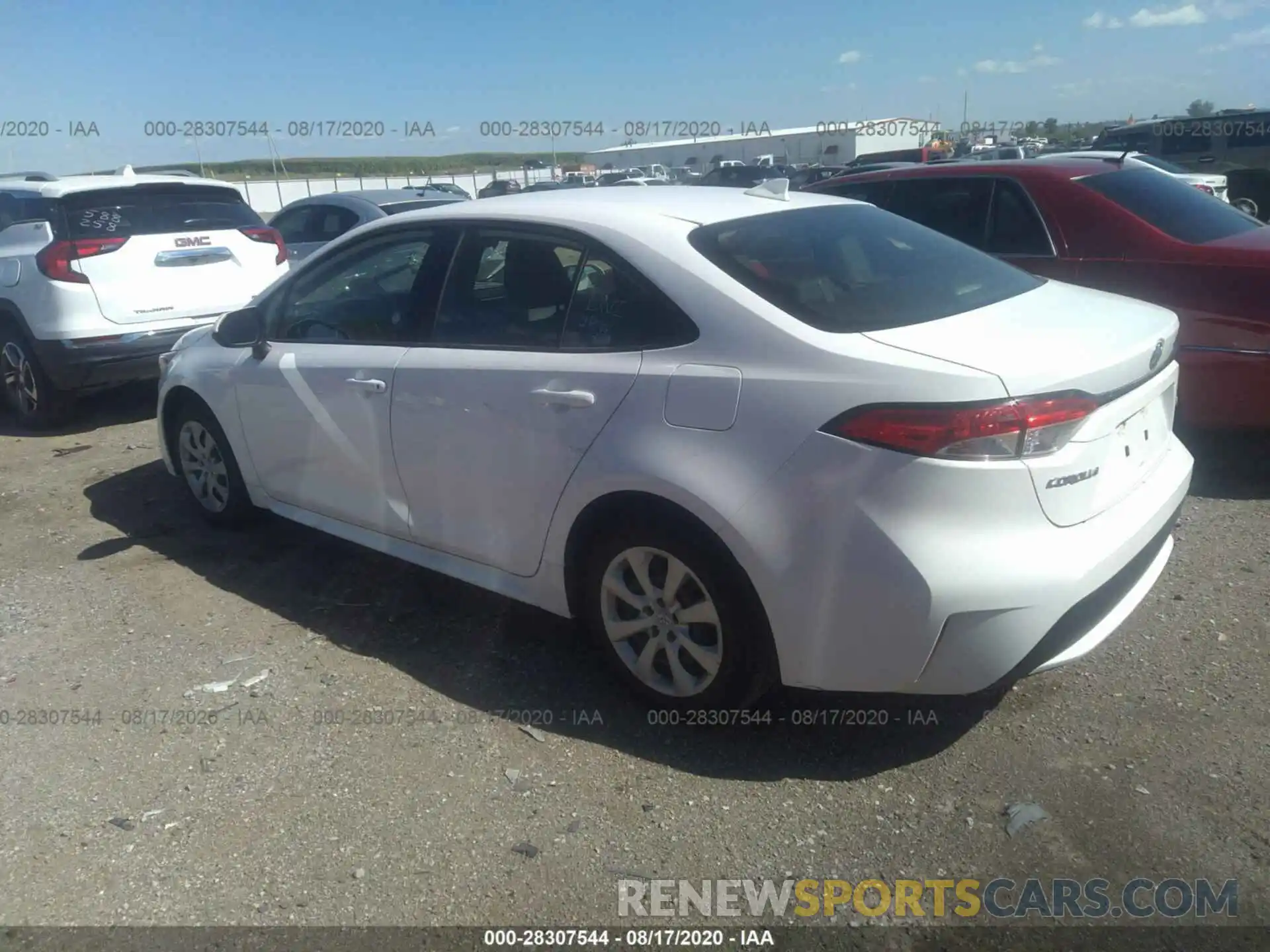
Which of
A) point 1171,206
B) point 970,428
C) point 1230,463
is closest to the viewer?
point 970,428

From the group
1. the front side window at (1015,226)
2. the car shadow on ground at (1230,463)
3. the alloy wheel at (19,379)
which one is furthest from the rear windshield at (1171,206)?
the alloy wheel at (19,379)

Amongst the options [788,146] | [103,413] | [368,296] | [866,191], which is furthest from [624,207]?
[788,146]

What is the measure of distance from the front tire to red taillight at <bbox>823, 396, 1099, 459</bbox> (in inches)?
23.3

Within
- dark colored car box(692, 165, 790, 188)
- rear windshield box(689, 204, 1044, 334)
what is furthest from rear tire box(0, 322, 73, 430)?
dark colored car box(692, 165, 790, 188)

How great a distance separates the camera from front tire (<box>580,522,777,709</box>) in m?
2.97

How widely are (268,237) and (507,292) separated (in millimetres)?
5048

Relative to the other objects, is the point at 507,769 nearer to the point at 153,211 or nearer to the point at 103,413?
the point at 153,211

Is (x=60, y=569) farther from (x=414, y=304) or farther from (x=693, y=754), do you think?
(x=693, y=754)

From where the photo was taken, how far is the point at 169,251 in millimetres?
7203

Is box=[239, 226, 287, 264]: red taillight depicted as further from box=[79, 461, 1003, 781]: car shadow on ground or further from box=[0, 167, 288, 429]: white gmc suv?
box=[79, 461, 1003, 781]: car shadow on ground

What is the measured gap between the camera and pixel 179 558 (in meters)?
4.95

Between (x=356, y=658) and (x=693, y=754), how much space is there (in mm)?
1447

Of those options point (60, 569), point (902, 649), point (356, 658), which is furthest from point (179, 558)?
point (902, 649)

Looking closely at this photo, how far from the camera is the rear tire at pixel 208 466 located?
16.1 ft
